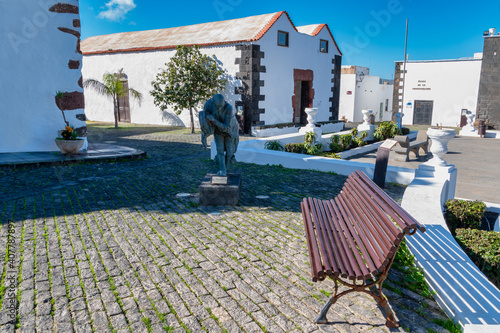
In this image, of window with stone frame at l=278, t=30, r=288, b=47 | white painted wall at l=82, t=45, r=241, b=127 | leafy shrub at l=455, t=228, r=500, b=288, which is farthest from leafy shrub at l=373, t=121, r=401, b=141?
leafy shrub at l=455, t=228, r=500, b=288

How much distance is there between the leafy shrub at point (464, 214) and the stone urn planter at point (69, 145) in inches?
328

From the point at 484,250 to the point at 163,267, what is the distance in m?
3.50

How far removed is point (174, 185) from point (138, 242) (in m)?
2.78

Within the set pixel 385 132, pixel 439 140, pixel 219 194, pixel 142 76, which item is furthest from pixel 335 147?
pixel 142 76

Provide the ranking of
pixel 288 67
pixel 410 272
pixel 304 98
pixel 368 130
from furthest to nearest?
pixel 304 98
pixel 288 67
pixel 368 130
pixel 410 272

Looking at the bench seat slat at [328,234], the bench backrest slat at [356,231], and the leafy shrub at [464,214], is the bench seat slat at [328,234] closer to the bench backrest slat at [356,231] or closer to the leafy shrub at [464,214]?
the bench backrest slat at [356,231]

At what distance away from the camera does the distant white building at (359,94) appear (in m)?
29.3

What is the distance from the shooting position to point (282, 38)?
16.5 metres

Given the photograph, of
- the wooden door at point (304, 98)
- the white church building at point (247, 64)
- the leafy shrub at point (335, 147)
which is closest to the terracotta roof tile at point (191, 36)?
the white church building at point (247, 64)

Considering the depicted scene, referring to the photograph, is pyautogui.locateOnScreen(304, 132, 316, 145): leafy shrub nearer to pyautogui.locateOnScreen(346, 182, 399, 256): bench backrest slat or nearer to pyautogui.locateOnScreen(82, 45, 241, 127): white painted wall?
pyautogui.locateOnScreen(82, 45, 241, 127): white painted wall

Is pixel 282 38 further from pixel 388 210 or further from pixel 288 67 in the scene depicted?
pixel 388 210

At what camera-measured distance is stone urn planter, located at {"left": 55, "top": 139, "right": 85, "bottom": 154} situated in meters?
9.19

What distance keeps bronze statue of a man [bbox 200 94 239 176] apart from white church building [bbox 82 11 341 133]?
9.73m

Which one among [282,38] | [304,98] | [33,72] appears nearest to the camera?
[33,72]
